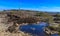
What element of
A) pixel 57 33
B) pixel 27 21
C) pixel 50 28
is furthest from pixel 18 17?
pixel 57 33

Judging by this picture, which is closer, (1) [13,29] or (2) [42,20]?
(1) [13,29]

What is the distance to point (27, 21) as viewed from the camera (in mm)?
80000

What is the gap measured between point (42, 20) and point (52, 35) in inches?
1248

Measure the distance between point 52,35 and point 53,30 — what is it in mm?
5446

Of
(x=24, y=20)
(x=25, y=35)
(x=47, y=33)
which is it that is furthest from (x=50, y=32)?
(x=24, y=20)

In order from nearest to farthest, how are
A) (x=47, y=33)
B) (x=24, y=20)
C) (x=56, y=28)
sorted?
(x=47, y=33) → (x=56, y=28) → (x=24, y=20)

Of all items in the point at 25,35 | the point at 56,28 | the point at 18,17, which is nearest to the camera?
the point at 25,35

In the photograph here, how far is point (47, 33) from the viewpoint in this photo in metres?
52.9

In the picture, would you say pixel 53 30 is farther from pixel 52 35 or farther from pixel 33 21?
pixel 33 21

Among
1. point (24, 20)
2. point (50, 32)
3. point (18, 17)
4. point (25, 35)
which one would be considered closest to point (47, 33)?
point (50, 32)

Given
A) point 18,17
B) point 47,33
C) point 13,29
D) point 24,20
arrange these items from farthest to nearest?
point 18,17 < point 24,20 < point 47,33 < point 13,29

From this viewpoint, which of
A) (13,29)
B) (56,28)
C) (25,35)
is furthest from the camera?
(56,28)

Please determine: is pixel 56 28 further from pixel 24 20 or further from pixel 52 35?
pixel 24 20

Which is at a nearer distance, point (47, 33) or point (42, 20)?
point (47, 33)
